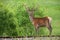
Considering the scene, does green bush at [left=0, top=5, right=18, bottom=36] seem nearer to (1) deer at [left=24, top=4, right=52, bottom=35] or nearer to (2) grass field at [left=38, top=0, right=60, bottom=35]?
(1) deer at [left=24, top=4, right=52, bottom=35]

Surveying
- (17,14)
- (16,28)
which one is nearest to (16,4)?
(17,14)

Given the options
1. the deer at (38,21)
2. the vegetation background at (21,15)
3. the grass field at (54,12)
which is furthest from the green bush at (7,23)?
the grass field at (54,12)

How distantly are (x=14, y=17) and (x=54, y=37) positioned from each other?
747 millimetres

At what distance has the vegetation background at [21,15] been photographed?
356cm

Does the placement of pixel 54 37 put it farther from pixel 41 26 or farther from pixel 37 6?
pixel 37 6

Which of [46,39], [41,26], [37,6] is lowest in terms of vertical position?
[46,39]

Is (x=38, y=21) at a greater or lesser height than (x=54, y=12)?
lesser

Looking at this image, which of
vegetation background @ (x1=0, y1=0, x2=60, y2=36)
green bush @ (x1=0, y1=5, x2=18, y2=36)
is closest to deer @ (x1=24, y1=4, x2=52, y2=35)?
vegetation background @ (x1=0, y1=0, x2=60, y2=36)

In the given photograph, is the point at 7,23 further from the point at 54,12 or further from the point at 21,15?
the point at 54,12

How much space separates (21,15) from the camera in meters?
3.58

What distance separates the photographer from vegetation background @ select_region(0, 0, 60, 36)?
3.56 metres

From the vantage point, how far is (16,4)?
3574 millimetres

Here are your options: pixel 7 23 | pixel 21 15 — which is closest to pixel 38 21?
pixel 21 15

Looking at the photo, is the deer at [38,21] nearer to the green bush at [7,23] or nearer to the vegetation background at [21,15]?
the vegetation background at [21,15]
